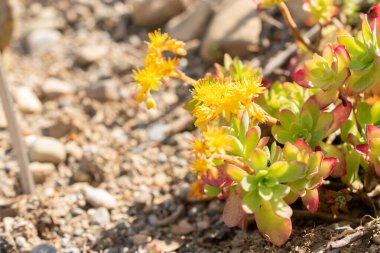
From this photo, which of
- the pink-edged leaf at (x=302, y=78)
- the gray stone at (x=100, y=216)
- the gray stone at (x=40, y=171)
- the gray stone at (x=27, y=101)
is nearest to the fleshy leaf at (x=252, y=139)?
the pink-edged leaf at (x=302, y=78)

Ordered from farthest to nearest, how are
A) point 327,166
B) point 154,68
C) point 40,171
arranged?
point 40,171, point 154,68, point 327,166

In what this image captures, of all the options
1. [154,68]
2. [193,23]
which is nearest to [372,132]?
[154,68]

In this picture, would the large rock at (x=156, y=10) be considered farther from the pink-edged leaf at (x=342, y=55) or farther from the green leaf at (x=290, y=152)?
the green leaf at (x=290, y=152)

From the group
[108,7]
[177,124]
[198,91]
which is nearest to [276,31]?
[177,124]

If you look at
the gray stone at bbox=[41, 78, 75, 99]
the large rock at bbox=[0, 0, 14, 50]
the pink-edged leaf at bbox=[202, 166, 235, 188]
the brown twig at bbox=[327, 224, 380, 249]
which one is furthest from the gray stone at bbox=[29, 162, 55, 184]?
the brown twig at bbox=[327, 224, 380, 249]

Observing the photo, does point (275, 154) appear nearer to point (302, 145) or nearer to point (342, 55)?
point (302, 145)

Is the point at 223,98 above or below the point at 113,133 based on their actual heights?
below

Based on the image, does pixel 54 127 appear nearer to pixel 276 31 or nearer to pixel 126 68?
pixel 126 68
